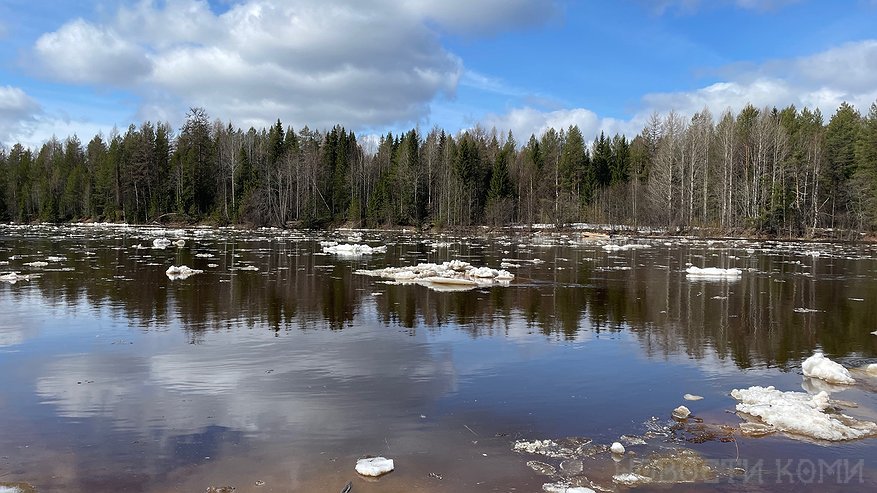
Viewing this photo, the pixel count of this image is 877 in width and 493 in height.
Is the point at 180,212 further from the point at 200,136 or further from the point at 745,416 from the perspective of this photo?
the point at 745,416

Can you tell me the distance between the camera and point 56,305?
15422 millimetres

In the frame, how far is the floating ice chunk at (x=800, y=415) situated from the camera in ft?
23.1

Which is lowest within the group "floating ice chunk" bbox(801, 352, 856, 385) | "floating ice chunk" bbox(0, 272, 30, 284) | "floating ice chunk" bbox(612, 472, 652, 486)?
"floating ice chunk" bbox(612, 472, 652, 486)

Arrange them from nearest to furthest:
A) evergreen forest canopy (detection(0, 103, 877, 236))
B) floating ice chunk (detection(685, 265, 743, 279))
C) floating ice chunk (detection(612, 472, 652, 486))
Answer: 1. floating ice chunk (detection(612, 472, 652, 486))
2. floating ice chunk (detection(685, 265, 743, 279))
3. evergreen forest canopy (detection(0, 103, 877, 236))

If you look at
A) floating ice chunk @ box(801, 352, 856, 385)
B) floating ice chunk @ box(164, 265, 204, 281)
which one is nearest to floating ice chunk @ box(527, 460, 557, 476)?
floating ice chunk @ box(801, 352, 856, 385)

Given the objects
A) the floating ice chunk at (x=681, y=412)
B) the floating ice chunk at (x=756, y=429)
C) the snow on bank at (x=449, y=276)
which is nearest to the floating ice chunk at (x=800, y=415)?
the floating ice chunk at (x=756, y=429)

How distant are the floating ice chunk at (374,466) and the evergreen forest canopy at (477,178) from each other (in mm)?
64627

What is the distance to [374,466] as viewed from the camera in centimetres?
585

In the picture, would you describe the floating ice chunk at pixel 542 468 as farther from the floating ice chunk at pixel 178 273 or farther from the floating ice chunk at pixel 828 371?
the floating ice chunk at pixel 178 273

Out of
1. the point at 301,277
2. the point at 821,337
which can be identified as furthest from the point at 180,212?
the point at 821,337

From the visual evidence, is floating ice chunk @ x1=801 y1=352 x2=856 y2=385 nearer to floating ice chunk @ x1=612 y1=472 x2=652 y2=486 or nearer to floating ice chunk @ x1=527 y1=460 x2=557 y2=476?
floating ice chunk @ x1=612 y1=472 x2=652 y2=486

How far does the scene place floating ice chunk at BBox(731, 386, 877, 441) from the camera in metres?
7.05

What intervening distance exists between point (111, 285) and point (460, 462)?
1738 cm

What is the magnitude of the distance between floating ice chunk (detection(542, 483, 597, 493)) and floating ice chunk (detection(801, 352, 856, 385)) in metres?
6.12
